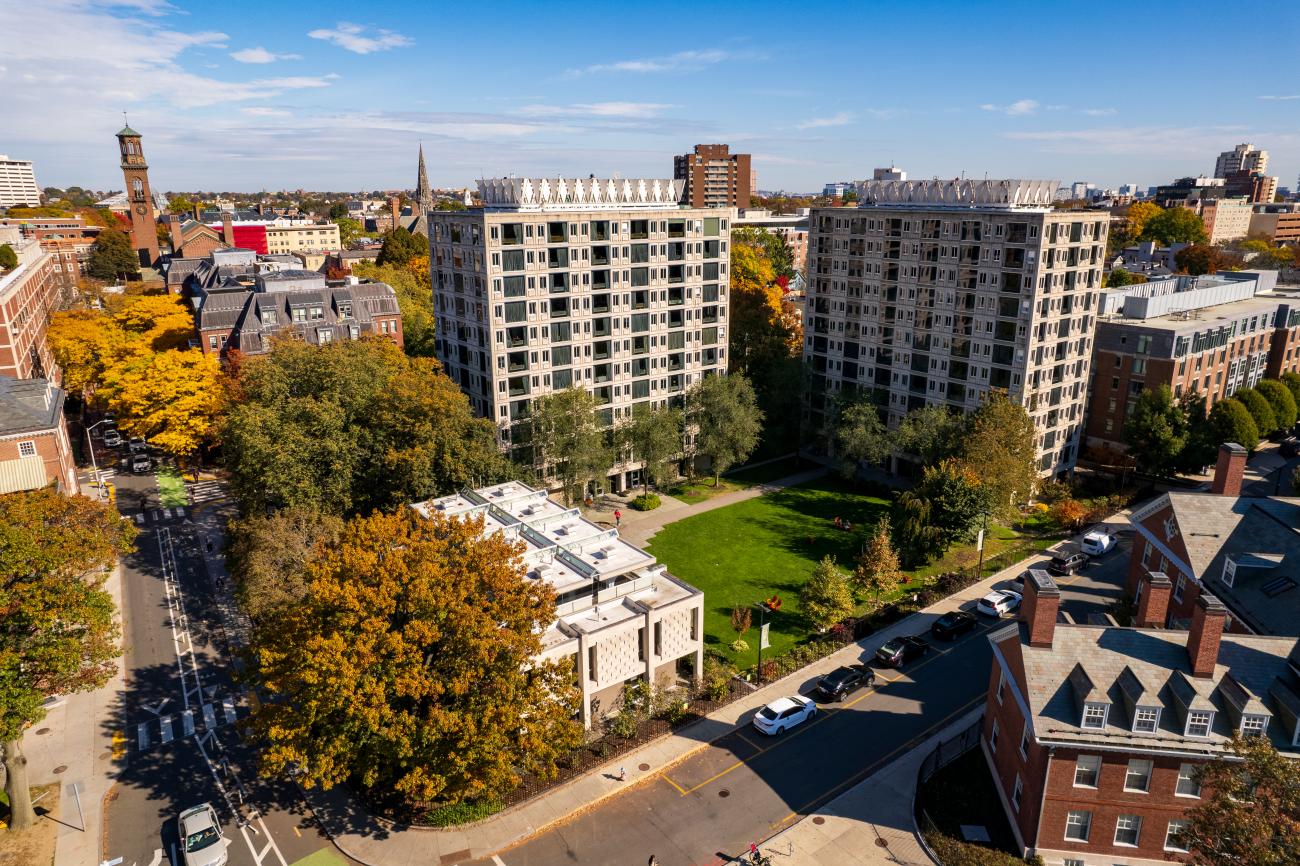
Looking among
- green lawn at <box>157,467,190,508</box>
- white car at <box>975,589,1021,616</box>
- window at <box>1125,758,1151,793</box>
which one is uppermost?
Result: window at <box>1125,758,1151,793</box>

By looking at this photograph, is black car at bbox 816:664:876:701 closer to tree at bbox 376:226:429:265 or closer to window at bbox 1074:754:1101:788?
window at bbox 1074:754:1101:788

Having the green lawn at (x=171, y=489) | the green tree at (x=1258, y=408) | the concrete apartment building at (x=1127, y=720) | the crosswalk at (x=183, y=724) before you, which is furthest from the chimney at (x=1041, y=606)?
the green lawn at (x=171, y=489)

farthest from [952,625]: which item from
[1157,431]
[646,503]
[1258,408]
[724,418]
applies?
[1258,408]

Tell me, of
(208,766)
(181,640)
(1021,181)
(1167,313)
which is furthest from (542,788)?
(1167,313)

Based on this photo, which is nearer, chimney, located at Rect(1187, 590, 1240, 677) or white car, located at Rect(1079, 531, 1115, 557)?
chimney, located at Rect(1187, 590, 1240, 677)

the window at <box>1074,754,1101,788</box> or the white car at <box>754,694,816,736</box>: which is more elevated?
the window at <box>1074,754,1101,788</box>

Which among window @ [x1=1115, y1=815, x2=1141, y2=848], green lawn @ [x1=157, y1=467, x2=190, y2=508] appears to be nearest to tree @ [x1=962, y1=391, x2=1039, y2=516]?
window @ [x1=1115, y1=815, x2=1141, y2=848]

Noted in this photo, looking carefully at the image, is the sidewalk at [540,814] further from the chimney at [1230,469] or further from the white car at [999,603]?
the chimney at [1230,469]
